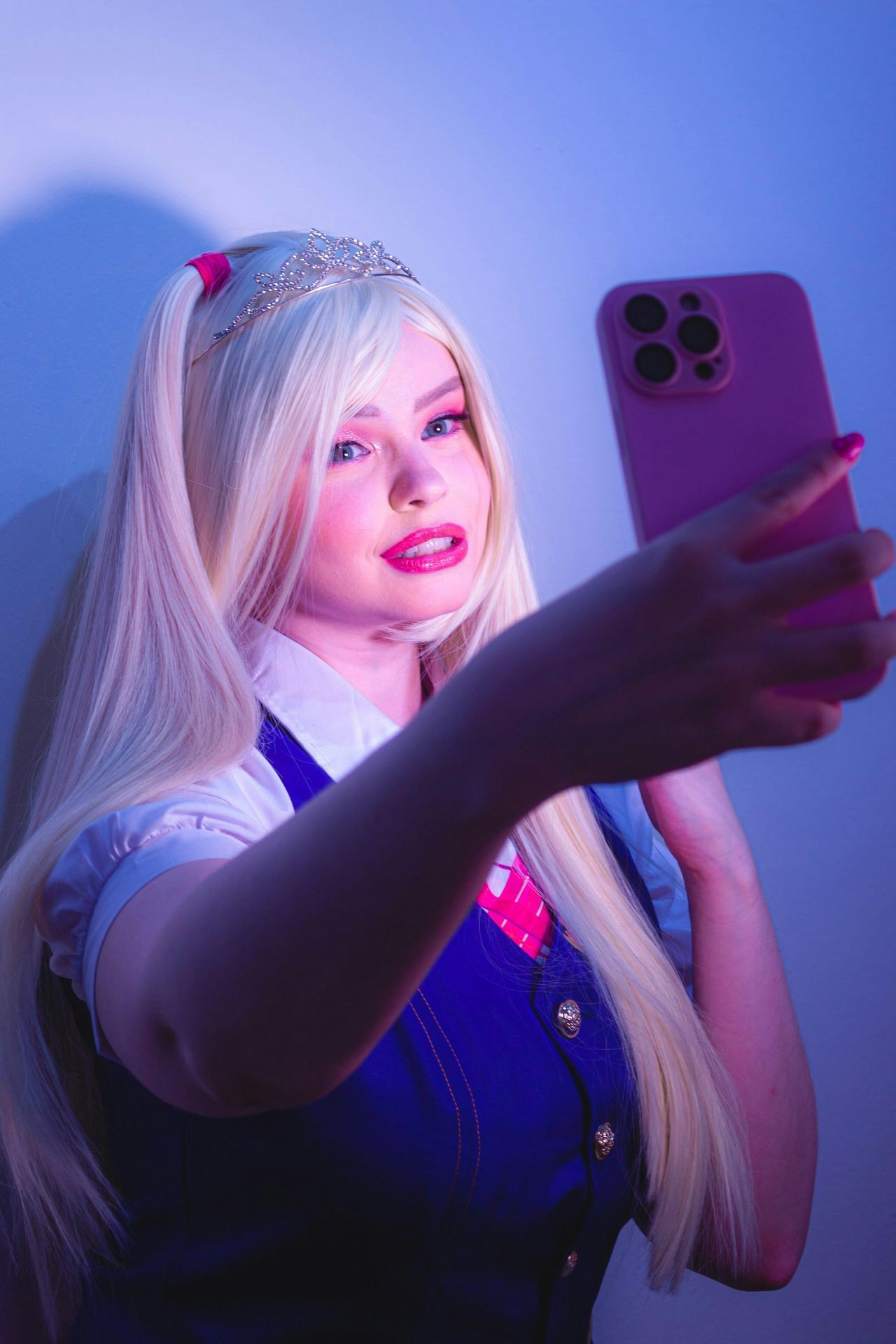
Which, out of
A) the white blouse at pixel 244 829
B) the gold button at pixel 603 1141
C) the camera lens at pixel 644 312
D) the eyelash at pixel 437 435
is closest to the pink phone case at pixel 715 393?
the camera lens at pixel 644 312

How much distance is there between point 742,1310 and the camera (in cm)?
99

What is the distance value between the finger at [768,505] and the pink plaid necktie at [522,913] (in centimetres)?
48

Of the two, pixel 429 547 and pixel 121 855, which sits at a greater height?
pixel 429 547

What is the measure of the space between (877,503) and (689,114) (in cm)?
45

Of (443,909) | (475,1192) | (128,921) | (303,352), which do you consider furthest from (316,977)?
(303,352)

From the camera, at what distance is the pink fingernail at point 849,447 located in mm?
329

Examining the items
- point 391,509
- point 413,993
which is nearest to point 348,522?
point 391,509

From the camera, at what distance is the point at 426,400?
75 centimetres

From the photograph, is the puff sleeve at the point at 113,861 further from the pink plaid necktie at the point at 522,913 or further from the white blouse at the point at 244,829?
the pink plaid necktie at the point at 522,913

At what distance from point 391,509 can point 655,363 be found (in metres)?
0.27

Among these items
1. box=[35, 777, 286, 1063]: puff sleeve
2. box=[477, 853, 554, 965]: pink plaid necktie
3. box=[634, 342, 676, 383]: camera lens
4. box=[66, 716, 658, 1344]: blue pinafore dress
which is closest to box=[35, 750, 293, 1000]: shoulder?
box=[35, 777, 286, 1063]: puff sleeve

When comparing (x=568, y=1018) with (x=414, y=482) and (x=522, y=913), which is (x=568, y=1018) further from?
(x=414, y=482)

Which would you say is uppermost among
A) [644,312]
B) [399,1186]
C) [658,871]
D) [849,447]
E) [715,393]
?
[644,312]

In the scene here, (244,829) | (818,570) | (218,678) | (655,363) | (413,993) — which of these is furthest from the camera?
(655,363)
